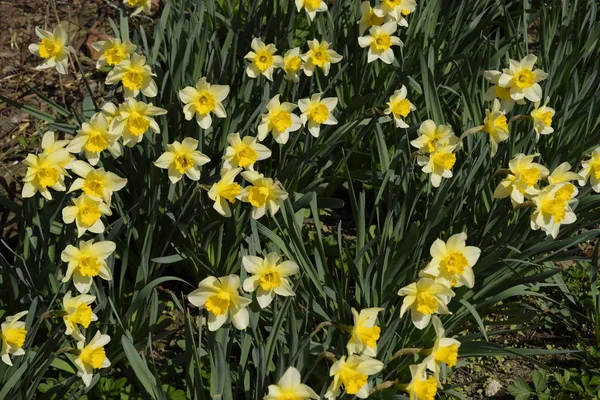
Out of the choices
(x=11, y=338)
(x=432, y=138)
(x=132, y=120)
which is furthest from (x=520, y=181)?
(x=11, y=338)

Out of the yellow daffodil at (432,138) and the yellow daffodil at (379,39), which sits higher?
the yellow daffodil at (379,39)

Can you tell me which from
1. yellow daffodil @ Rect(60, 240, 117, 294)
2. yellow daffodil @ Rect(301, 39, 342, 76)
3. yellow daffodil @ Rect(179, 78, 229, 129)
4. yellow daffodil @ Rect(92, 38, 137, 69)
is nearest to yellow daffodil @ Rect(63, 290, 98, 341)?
yellow daffodil @ Rect(60, 240, 117, 294)

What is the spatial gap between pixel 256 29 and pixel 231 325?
1.50 m

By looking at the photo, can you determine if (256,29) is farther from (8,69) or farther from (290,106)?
(8,69)

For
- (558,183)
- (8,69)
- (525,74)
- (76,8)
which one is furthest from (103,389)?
(76,8)

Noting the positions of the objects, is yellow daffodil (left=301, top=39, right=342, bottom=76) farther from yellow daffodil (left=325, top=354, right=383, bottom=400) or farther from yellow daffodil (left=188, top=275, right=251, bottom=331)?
yellow daffodil (left=325, top=354, right=383, bottom=400)

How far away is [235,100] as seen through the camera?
Answer: 2994 mm

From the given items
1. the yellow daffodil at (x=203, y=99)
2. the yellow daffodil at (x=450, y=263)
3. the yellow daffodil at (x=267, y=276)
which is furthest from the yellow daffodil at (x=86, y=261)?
the yellow daffodil at (x=450, y=263)

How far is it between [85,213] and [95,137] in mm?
295

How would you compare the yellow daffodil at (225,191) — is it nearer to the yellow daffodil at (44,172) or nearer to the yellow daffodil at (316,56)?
the yellow daffodil at (44,172)

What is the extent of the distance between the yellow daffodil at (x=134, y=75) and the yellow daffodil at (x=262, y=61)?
420 millimetres

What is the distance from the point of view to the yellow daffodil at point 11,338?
6.86ft

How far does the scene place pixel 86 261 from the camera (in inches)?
88.4

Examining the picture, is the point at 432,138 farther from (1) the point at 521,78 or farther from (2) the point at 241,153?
(2) the point at 241,153
